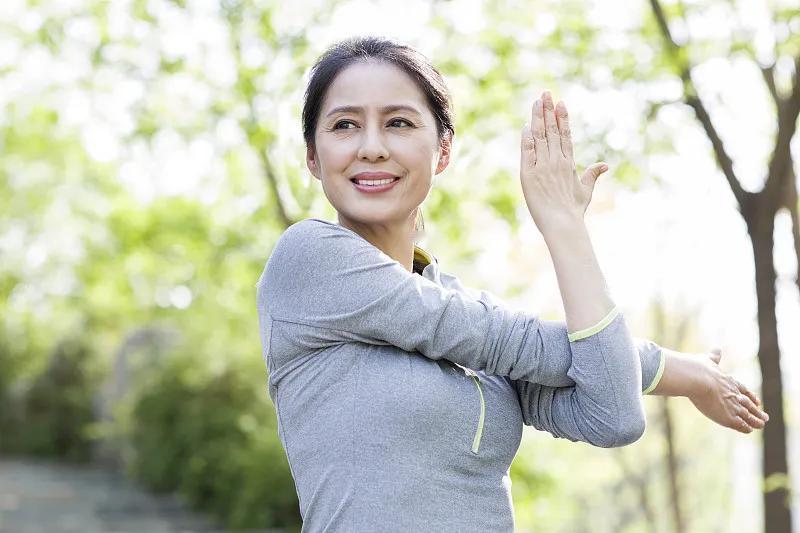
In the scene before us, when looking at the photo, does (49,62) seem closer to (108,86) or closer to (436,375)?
(108,86)

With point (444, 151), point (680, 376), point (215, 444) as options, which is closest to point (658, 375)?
point (680, 376)

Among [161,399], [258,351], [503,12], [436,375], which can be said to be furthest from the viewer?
[161,399]

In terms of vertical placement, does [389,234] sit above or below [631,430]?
above

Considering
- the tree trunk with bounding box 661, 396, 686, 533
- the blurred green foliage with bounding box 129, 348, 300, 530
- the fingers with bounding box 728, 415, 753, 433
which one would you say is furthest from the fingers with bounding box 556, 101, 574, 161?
the tree trunk with bounding box 661, 396, 686, 533

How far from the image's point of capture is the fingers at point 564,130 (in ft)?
5.53

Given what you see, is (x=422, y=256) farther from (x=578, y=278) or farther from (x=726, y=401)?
(x=726, y=401)

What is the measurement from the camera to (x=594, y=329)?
1563mm

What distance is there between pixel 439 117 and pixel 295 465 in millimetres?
610

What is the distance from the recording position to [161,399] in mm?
10883

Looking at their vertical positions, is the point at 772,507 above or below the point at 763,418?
below

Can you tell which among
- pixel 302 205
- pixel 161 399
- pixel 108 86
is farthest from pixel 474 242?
pixel 161 399

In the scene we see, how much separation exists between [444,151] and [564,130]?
0.88ft

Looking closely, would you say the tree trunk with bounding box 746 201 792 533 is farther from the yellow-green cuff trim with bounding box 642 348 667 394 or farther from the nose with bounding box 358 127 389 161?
the nose with bounding box 358 127 389 161

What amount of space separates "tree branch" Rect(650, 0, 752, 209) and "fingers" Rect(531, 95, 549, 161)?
285 centimetres
